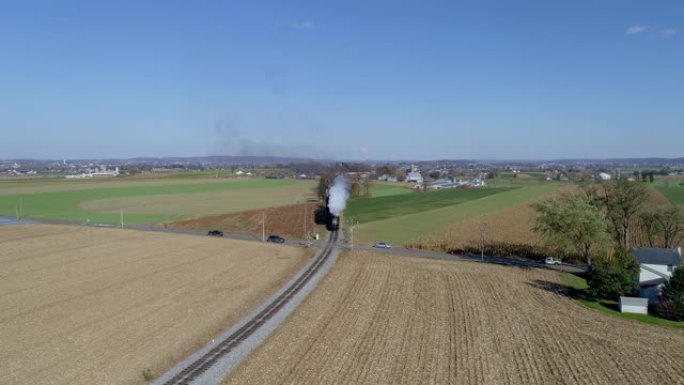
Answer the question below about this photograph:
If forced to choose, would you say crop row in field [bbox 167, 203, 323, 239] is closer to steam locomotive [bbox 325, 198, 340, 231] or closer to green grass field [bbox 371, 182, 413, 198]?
steam locomotive [bbox 325, 198, 340, 231]

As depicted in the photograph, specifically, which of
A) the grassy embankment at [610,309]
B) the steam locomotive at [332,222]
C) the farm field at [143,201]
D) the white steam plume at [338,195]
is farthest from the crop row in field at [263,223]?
the grassy embankment at [610,309]

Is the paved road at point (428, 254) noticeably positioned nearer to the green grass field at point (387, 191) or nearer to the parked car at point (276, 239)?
the parked car at point (276, 239)

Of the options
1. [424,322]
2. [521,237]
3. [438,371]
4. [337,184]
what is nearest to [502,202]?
[337,184]

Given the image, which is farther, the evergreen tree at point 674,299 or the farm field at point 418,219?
the farm field at point 418,219

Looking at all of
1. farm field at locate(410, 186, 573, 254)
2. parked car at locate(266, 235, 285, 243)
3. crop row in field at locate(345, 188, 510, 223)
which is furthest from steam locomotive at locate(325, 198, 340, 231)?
farm field at locate(410, 186, 573, 254)

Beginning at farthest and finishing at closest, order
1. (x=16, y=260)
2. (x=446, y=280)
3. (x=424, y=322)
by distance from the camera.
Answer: (x=16, y=260), (x=446, y=280), (x=424, y=322)

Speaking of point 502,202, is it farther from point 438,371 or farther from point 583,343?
point 438,371

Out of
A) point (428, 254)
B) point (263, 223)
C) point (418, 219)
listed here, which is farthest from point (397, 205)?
point (428, 254)
